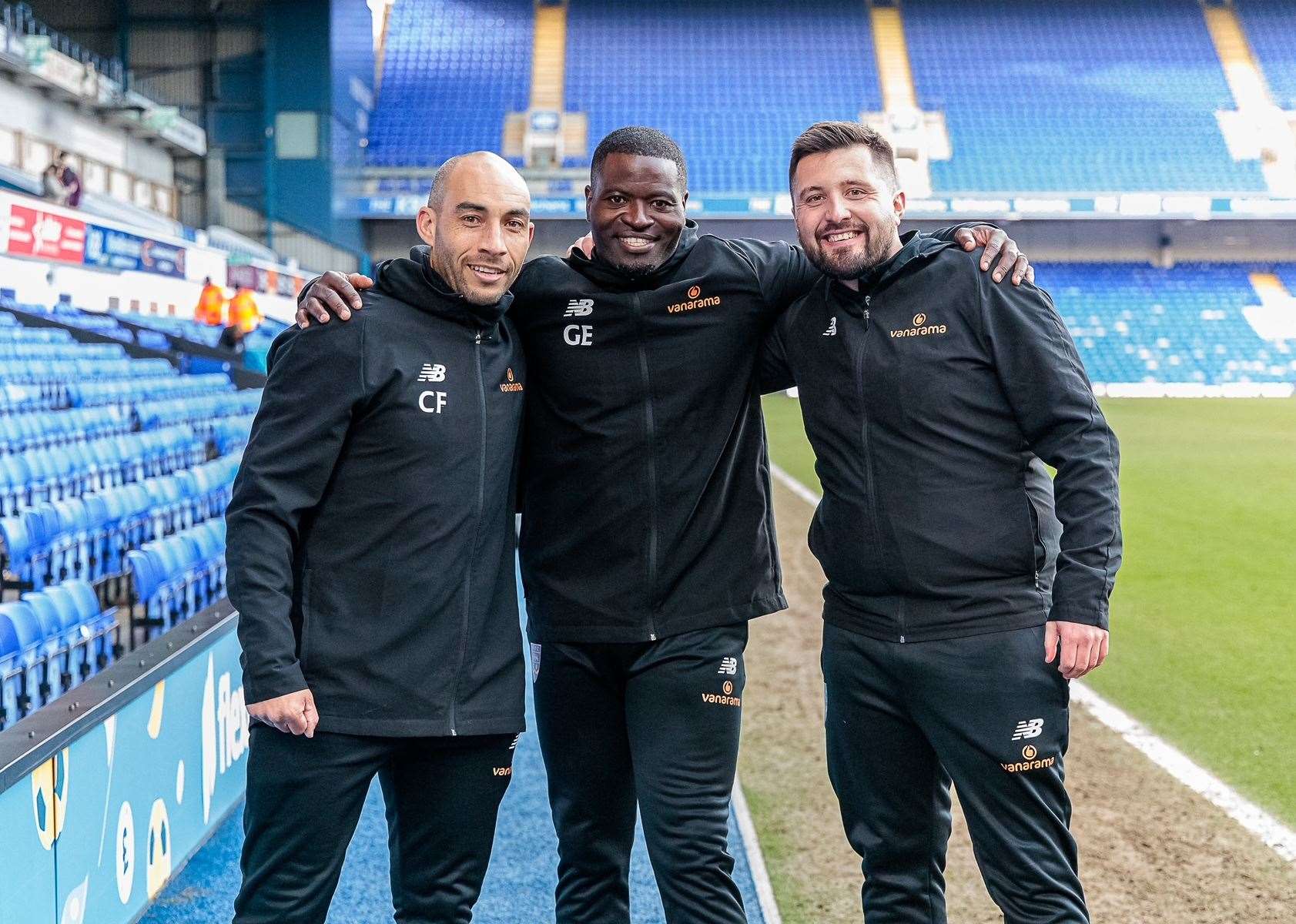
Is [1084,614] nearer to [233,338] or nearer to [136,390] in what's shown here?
[136,390]

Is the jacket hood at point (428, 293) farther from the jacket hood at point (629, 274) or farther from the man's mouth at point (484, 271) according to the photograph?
the jacket hood at point (629, 274)

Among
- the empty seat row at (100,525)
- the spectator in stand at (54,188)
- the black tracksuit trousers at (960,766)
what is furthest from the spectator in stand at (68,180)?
the black tracksuit trousers at (960,766)

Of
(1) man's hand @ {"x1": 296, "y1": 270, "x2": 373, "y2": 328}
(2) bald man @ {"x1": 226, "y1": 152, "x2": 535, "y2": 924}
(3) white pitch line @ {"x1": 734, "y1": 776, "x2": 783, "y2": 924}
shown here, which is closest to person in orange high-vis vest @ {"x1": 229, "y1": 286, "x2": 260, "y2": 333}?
(3) white pitch line @ {"x1": 734, "y1": 776, "x2": 783, "y2": 924}

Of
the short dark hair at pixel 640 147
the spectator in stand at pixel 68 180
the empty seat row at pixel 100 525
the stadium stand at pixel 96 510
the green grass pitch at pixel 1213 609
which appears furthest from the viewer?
the spectator in stand at pixel 68 180

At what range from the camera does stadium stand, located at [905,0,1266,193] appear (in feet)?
103

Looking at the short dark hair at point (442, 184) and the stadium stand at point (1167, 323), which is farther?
the stadium stand at point (1167, 323)

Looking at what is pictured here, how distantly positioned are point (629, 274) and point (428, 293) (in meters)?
0.42

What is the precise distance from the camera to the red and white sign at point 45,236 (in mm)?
13922

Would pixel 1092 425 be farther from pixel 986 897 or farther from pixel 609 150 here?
pixel 986 897

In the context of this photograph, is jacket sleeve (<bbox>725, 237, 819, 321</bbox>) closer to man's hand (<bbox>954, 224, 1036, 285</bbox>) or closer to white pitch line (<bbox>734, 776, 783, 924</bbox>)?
man's hand (<bbox>954, 224, 1036, 285</bbox>)

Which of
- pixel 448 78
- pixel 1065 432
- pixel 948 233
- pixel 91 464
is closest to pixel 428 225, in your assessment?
pixel 948 233

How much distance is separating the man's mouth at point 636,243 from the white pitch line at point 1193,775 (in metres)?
2.58

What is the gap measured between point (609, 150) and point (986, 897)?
219cm

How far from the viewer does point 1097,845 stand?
3.66m
